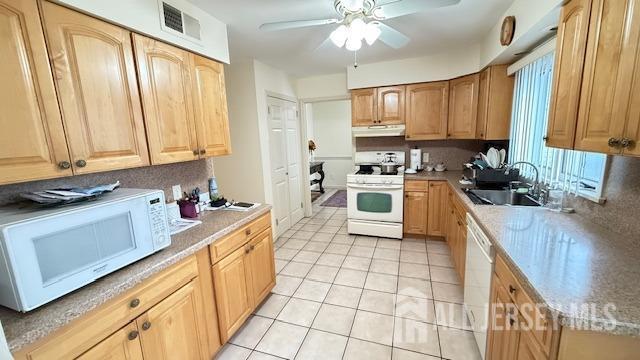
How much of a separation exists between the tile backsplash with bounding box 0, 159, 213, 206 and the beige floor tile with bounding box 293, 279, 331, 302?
1306 mm

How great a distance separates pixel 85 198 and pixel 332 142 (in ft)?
19.1

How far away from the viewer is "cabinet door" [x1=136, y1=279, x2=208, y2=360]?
3.98 feet

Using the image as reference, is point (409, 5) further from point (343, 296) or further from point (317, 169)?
point (317, 169)

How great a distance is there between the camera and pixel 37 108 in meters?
1.09

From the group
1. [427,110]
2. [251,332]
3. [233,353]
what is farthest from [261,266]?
[427,110]

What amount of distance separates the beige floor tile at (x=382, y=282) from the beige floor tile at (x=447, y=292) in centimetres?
35

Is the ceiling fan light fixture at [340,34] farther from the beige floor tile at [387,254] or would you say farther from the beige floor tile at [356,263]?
the beige floor tile at [387,254]

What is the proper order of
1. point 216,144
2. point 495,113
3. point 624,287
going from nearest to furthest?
1. point 624,287
2. point 216,144
3. point 495,113

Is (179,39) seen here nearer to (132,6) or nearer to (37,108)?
(132,6)

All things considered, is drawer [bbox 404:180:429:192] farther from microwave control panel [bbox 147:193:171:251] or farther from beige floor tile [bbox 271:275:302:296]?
microwave control panel [bbox 147:193:171:251]

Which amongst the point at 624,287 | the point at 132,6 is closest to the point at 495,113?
the point at 624,287

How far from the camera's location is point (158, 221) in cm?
132

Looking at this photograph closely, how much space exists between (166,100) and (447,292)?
2.72 meters

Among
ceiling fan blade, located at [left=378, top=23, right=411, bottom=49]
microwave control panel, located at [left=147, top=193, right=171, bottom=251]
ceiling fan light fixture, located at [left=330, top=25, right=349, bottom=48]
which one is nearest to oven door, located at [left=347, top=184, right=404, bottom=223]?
ceiling fan blade, located at [left=378, top=23, right=411, bottom=49]
